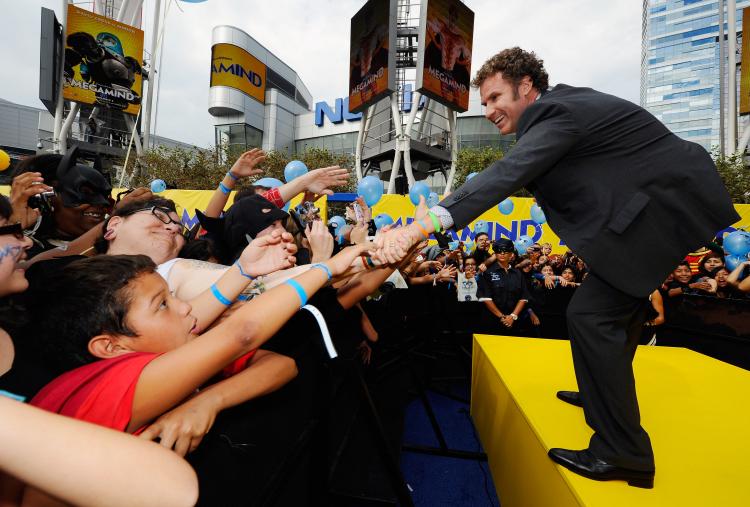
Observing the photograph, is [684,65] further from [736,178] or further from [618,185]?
[618,185]

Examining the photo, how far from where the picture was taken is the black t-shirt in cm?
534

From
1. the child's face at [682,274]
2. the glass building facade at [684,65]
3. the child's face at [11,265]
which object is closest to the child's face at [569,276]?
the child's face at [682,274]

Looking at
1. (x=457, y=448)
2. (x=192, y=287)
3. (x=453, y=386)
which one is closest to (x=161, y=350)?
(x=192, y=287)

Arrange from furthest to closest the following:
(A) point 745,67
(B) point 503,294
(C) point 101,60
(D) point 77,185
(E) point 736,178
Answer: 1. (C) point 101,60
2. (E) point 736,178
3. (A) point 745,67
4. (B) point 503,294
5. (D) point 77,185

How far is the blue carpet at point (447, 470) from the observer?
2.54 metres

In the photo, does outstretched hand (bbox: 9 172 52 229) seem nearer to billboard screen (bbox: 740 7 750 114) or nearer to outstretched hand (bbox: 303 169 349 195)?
outstretched hand (bbox: 303 169 349 195)

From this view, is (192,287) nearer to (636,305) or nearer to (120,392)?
(120,392)

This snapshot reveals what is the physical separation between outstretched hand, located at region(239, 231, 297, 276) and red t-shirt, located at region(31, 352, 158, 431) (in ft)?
1.74

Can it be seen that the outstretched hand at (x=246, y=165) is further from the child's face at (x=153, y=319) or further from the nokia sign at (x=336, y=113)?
the nokia sign at (x=336, y=113)

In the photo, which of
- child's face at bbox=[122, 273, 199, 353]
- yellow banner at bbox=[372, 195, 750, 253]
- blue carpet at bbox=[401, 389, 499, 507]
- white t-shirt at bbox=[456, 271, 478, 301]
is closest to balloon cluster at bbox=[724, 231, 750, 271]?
yellow banner at bbox=[372, 195, 750, 253]

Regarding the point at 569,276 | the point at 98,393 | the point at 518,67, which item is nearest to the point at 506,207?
the point at 569,276

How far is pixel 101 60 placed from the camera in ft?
77.1

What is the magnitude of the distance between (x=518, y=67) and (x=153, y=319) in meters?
2.14

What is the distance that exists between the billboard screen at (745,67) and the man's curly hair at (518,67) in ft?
88.6
